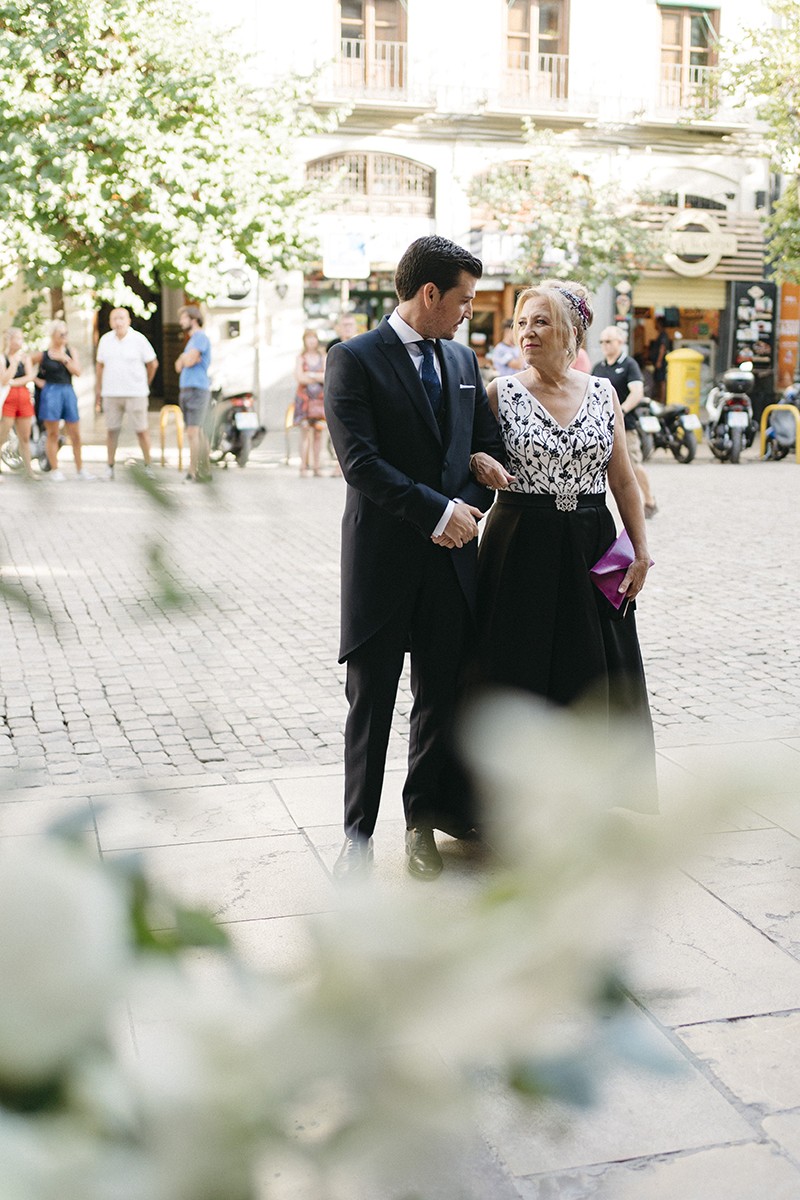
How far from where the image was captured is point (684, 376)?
24.9 metres

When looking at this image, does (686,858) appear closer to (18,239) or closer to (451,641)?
(451,641)

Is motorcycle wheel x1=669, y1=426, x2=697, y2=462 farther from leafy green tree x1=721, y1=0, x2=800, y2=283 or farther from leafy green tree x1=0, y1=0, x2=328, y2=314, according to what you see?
leafy green tree x1=0, y1=0, x2=328, y2=314

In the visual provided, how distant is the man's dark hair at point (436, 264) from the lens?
12.5ft

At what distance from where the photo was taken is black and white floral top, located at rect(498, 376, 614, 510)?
4176 millimetres

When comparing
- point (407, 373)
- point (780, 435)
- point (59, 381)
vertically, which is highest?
point (407, 373)

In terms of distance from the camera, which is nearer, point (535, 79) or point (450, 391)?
point (450, 391)

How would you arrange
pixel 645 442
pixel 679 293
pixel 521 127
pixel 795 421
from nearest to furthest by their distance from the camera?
pixel 645 442
pixel 795 421
pixel 521 127
pixel 679 293

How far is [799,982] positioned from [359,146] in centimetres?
2665

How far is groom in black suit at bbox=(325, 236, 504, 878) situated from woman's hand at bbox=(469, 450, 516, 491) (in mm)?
32

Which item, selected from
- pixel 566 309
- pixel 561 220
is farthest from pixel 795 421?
pixel 566 309

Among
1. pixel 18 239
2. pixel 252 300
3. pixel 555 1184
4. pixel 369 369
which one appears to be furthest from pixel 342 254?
pixel 555 1184

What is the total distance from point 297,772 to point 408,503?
5.70ft

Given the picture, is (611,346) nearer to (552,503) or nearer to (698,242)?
(552,503)

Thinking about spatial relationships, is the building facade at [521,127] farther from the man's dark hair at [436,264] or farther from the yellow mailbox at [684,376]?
the man's dark hair at [436,264]
